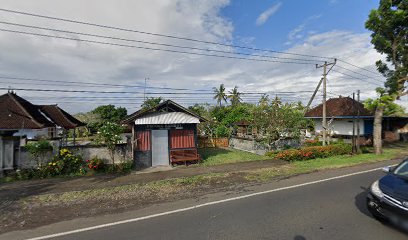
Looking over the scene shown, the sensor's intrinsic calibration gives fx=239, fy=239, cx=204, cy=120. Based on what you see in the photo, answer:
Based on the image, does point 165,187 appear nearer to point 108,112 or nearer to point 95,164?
point 95,164

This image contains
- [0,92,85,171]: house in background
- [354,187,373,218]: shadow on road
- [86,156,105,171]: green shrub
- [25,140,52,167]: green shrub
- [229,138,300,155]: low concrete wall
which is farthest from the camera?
[229,138,300,155]: low concrete wall

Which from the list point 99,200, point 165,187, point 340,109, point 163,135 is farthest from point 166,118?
point 340,109

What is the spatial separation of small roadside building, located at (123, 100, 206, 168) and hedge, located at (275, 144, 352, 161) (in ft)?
19.1

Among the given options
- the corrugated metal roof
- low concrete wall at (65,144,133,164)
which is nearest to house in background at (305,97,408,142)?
the corrugated metal roof

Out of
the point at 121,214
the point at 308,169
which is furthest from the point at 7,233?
the point at 308,169

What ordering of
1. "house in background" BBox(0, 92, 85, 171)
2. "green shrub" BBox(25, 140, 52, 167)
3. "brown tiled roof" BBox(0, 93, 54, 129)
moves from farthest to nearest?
"brown tiled roof" BBox(0, 93, 54, 129) < "green shrub" BBox(25, 140, 52, 167) < "house in background" BBox(0, 92, 85, 171)

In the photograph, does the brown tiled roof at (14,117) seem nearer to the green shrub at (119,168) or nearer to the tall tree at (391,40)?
the green shrub at (119,168)

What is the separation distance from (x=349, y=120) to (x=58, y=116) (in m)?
27.9

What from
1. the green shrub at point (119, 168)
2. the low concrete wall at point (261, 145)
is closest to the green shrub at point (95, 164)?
the green shrub at point (119, 168)

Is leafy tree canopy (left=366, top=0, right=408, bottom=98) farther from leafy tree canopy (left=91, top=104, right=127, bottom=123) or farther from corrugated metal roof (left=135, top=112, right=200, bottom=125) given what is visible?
leafy tree canopy (left=91, top=104, right=127, bottom=123)

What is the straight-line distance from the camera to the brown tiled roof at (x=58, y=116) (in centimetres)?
1844

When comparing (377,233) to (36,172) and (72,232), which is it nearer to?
(72,232)

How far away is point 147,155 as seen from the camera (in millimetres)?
14625

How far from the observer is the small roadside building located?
14.5 meters
